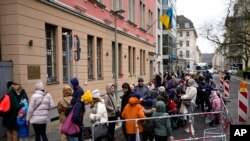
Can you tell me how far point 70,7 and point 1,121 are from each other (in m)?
6.33

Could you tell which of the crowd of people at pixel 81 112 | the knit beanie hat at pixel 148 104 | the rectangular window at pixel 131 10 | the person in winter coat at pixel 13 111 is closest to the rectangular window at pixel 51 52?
the person in winter coat at pixel 13 111

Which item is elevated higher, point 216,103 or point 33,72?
point 33,72

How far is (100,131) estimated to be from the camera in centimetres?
756

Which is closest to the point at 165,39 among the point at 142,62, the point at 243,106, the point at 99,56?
the point at 142,62

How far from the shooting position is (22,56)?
424 inches

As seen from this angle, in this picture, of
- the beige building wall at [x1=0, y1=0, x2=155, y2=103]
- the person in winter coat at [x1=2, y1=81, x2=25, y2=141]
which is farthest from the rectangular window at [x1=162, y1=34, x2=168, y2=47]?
the person in winter coat at [x1=2, y1=81, x2=25, y2=141]

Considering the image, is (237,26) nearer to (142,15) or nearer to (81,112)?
(142,15)

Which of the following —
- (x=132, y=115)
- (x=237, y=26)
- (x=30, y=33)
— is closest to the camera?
(x=132, y=115)

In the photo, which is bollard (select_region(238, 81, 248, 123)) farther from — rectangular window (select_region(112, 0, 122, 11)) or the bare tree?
the bare tree

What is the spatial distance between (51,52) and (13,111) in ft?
15.7

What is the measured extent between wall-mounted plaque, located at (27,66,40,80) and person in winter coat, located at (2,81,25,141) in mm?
2092

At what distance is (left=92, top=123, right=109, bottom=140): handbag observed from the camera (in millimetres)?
7516

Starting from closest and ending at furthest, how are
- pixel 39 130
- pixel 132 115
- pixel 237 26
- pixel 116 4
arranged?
pixel 132 115 → pixel 39 130 → pixel 116 4 → pixel 237 26

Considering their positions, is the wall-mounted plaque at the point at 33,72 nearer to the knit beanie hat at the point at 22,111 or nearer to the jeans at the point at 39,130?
the knit beanie hat at the point at 22,111
